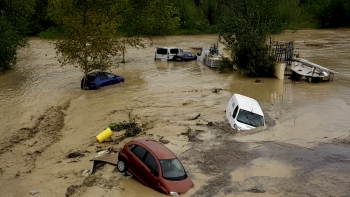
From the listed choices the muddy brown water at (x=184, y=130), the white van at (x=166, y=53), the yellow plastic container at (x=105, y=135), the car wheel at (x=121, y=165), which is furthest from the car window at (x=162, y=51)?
the car wheel at (x=121, y=165)

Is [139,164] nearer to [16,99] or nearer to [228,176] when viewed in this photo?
[228,176]

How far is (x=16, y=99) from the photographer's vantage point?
1030 inches

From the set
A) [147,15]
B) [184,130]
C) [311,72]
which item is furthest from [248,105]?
[147,15]

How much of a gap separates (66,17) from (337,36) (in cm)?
3906

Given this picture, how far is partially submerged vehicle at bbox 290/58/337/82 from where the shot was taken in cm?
3028

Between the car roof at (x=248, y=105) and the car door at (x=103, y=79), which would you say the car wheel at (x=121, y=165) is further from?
the car door at (x=103, y=79)

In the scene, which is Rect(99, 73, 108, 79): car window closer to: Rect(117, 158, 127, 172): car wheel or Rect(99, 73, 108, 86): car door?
Rect(99, 73, 108, 86): car door

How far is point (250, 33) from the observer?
106 ft

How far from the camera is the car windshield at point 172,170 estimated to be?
12781 millimetres

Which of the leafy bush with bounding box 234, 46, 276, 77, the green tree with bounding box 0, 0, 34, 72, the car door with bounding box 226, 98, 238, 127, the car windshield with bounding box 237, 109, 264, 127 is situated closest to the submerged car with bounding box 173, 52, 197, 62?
the leafy bush with bounding box 234, 46, 276, 77

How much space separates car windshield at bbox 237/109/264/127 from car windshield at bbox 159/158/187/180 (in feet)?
22.4

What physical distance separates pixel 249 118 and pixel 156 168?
7836 mm

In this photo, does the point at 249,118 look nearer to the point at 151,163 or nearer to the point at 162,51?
the point at 151,163

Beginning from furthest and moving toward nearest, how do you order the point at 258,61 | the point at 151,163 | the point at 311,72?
the point at 258,61 → the point at 311,72 → the point at 151,163
